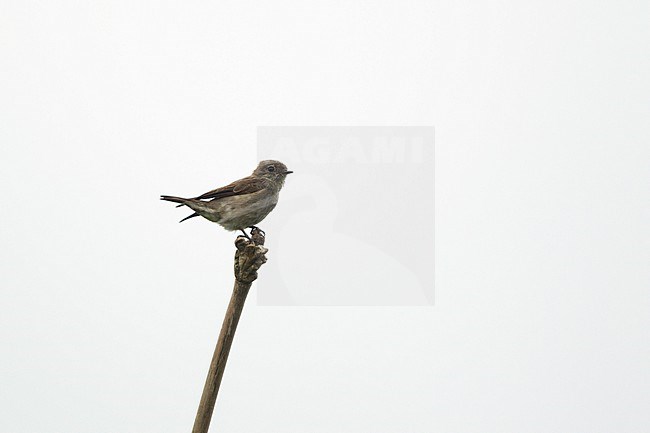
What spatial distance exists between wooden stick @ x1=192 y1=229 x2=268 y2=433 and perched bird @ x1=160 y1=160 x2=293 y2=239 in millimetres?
416

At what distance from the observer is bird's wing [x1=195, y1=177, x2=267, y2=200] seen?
5113 millimetres

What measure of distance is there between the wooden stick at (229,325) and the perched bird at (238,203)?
416 mm

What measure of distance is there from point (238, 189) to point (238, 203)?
0.45 feet

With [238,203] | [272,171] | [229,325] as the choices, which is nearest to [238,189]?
[238,203]

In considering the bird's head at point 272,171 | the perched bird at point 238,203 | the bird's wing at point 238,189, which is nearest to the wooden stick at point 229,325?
the perched bird at point 238,203

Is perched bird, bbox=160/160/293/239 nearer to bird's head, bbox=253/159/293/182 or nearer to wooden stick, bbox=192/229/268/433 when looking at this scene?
bird's head, bbox=253/159/293/182

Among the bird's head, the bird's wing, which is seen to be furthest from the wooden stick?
the bird's head

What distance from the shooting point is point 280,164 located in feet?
18.0

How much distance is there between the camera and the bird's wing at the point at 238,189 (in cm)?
511

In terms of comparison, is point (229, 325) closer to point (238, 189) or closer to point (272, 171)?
point (238, 189)

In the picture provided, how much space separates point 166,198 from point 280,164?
3.67 feet

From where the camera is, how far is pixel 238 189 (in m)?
5.20

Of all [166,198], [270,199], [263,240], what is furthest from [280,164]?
[166,198]

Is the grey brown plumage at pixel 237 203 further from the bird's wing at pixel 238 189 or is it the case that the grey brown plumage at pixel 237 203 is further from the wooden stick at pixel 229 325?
the wooden stick at pixel 229 325
